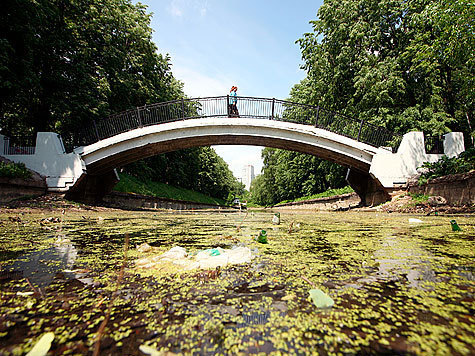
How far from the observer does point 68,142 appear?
11.2 metres

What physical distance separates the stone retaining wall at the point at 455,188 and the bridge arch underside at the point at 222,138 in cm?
315

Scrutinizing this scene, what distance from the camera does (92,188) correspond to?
1148cm

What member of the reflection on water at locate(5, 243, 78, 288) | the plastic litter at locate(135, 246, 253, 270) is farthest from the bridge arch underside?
the plastic litter at locate(135, 246, 253, 270)

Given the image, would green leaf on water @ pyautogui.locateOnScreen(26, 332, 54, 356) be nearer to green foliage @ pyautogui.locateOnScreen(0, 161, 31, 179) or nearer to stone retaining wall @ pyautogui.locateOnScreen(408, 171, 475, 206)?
stone retaining wall @ pyautogui.locateOnScreen(408, 171, 475, 206)

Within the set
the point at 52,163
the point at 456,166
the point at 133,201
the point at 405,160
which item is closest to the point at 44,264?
the point at 456,166

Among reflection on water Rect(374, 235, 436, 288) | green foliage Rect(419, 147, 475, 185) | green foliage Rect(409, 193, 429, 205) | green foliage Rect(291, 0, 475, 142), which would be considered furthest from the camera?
green foliage Rect(291, 0, 475, 142)

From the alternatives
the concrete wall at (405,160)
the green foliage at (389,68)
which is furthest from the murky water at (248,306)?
the green foliage at (389,68)

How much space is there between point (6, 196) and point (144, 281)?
9.25 m

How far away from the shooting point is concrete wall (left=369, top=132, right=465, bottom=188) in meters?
9.48

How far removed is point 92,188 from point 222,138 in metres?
7.02

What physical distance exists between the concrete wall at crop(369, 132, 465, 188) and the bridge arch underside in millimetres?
695

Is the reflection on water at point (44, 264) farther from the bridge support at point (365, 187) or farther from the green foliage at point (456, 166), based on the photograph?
the bridge support at point (365, 187)

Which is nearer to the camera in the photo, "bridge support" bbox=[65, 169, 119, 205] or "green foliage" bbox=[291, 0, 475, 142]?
"bridge support" bbox=[65, 169, 119, 205]

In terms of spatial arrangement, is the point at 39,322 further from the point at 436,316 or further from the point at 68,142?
the point at 68,142
